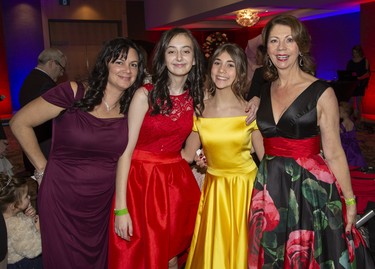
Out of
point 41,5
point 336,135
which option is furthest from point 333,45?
point 336,135

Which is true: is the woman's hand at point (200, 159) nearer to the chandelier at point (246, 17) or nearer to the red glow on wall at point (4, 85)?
the chandelier at point (246, 17)

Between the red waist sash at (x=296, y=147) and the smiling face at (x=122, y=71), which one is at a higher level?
the smiling face at (x=122, y=71)

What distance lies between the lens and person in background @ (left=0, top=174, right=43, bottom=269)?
2496mm

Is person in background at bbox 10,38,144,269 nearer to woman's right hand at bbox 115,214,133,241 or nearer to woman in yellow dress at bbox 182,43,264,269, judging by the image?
woman's right hand at bbox 115,214,133,241

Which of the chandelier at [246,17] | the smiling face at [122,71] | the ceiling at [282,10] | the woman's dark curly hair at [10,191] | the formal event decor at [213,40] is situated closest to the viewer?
the smiling face at [122,71]

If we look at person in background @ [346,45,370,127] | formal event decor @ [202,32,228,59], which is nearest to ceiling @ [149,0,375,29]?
person in background @ [346,45,370,127]

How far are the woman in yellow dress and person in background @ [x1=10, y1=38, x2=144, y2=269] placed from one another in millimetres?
485

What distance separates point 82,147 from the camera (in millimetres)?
2170

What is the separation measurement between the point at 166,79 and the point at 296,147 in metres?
0.83

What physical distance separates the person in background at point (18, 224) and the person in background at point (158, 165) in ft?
1.97

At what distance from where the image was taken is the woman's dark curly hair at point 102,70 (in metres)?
2.16

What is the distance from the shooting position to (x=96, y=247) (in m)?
2.34

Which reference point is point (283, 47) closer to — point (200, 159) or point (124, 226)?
point (200, 159)

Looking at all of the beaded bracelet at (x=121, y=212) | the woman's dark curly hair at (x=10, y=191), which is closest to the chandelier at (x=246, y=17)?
the woman's dark curly hair at (x=10, y=191)
